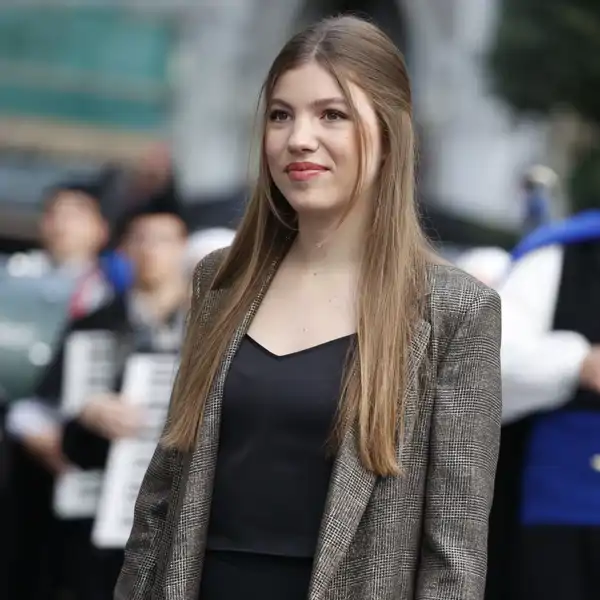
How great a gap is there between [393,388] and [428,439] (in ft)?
0.35

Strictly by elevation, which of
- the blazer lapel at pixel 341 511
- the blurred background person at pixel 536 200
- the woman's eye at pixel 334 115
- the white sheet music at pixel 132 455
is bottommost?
the blazer lapel at pixel 341 511

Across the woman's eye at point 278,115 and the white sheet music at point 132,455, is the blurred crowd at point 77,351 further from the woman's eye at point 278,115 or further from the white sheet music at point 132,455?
the woman's eye at point 278,115

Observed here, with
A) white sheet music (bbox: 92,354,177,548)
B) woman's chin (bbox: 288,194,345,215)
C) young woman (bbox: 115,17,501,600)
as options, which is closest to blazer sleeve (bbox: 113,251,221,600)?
young woman (bbox: 115,17,501,600)

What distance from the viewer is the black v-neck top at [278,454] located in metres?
2.90

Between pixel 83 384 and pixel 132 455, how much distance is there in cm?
59

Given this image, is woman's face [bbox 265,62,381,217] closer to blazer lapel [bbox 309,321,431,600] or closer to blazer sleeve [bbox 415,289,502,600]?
blazer sleeve [bbox 415,289,502,600]

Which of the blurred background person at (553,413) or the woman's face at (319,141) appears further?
the blurred background person at (553,413)

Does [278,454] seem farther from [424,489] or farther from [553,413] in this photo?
[553,413]

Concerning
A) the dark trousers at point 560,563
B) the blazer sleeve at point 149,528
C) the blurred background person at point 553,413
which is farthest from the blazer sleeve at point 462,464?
the dark trousers at point 560,563

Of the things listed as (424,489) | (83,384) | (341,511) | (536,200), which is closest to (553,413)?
(536,200)

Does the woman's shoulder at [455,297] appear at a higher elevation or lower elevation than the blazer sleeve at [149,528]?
higher

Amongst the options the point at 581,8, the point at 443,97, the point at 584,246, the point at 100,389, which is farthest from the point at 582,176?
the point at 584,246

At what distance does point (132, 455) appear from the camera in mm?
5895

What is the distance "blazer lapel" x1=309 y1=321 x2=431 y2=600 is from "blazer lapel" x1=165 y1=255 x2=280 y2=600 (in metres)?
0.24
